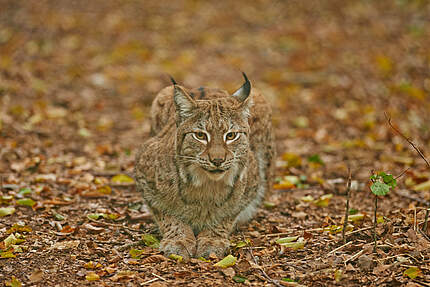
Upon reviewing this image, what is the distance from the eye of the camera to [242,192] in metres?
5.03

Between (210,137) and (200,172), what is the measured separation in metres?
0.34

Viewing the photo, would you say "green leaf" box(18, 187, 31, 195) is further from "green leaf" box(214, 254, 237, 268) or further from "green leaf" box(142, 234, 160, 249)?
"green leaf" box(214, 254, 237, 268)

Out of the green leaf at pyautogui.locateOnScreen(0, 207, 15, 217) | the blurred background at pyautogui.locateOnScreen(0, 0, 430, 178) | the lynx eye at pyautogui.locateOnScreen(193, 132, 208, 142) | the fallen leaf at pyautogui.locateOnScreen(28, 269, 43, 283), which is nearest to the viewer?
the fallen leaf at pyautogui.locateOnScreen(28, 269, 43, 283)

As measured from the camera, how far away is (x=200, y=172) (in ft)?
15.1

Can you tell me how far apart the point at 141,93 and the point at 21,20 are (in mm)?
4601

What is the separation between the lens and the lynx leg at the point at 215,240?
464cm

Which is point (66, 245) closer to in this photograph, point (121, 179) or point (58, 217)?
point (58, 217)

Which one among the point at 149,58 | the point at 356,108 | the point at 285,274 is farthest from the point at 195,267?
the point at 149,58

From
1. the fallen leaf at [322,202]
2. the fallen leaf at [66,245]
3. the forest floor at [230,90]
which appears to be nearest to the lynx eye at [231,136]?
the forest floor at [230,90]

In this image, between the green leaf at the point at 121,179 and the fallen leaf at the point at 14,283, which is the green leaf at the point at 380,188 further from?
the green leaf at the point at 121,179

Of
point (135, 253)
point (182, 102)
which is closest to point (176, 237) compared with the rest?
point (135, 253)

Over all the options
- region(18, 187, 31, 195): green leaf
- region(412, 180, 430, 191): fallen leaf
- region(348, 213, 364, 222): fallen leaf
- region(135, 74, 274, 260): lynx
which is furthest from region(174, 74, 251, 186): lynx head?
region(412, 180, 430, 191): fallen leaf

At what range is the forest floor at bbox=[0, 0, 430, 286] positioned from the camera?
4387 mm

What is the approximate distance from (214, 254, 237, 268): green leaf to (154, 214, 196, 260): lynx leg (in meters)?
0.32
